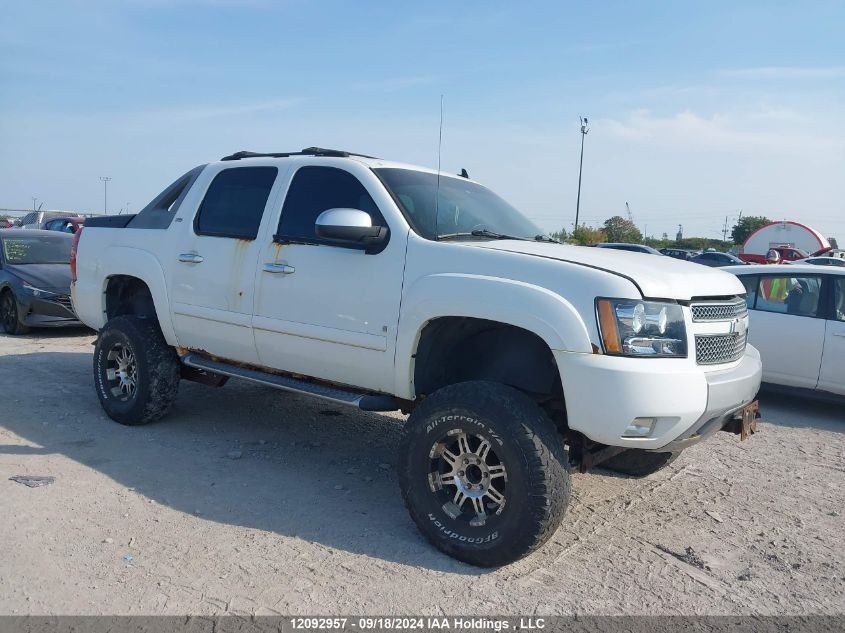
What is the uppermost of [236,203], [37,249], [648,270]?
[236,203]

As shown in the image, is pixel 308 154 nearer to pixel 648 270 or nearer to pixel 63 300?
pixel 648 270

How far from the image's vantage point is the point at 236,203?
5.31 metres

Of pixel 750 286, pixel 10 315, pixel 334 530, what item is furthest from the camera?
pixel 10 315

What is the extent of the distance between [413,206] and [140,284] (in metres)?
2.83

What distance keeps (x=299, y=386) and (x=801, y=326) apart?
5.17m

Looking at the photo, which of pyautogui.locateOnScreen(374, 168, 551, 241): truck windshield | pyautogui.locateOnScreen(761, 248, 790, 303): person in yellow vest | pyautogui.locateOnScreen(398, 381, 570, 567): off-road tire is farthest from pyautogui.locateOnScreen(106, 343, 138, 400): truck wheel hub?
pyautogui.locateOnScreen(761, 248, 790, 303): person in yellow vest

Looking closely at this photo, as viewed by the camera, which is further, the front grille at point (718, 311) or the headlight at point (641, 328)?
the front grille at point (718, 311)

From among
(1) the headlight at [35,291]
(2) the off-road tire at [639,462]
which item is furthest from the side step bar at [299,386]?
(1) the headlight at [35,291]

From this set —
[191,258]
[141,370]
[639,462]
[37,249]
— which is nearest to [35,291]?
[37,249]

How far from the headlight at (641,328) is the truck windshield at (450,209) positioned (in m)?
1.21

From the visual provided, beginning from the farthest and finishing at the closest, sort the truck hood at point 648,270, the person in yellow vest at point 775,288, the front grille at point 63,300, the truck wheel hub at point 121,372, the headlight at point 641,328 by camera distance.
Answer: the front grille at point 63,300 < the person in yellow vest at point 775,288 < the truck wheel hub at point 121,372 < the truck hood at point 648,270 < the headlight at point 641,328

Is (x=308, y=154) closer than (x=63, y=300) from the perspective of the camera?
Yes

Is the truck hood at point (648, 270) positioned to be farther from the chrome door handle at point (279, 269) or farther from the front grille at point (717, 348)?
the chrome door handle at point (279, 269)

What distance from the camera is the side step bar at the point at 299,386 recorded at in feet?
14.4
